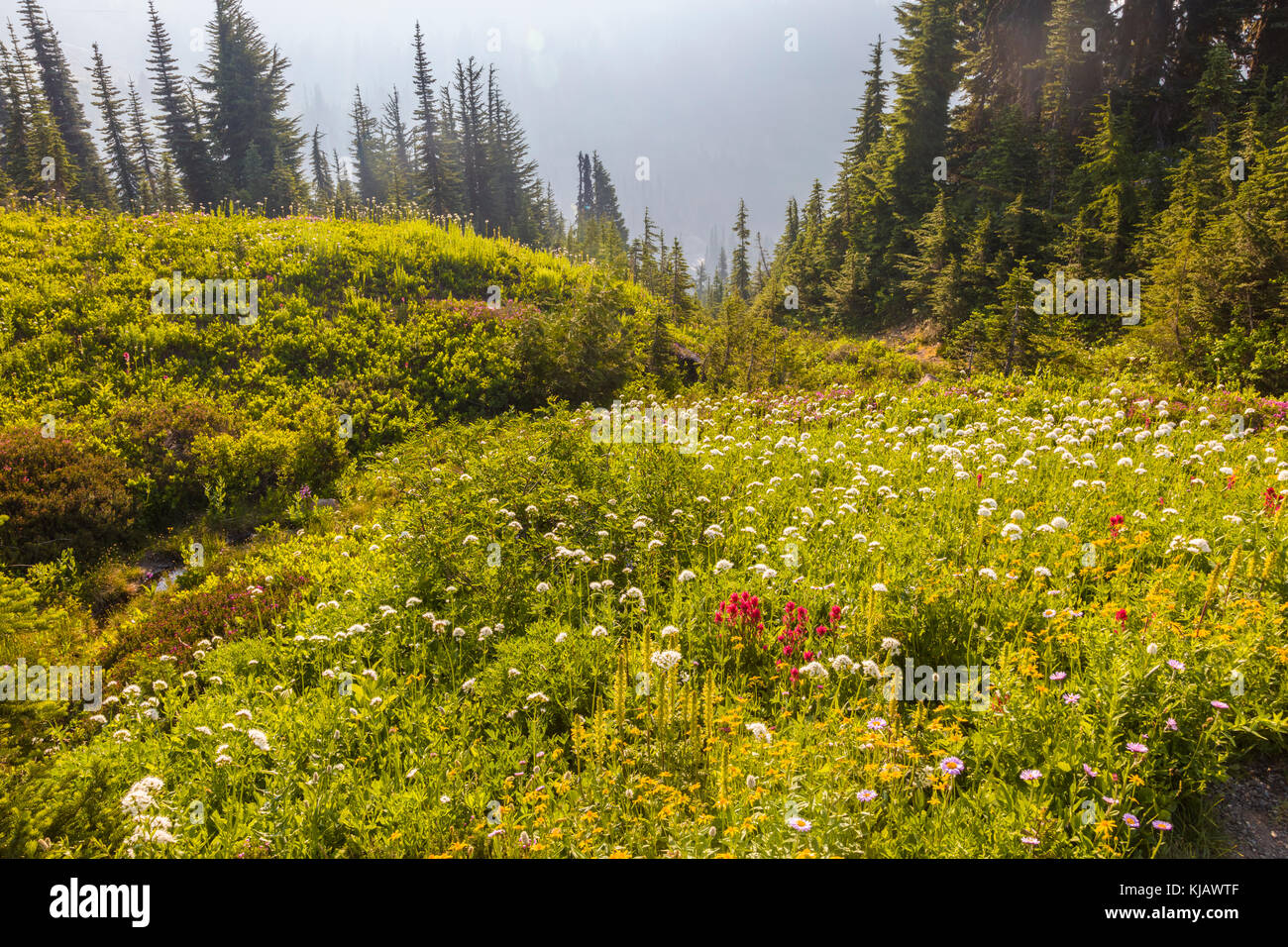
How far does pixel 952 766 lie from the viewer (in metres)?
3.41

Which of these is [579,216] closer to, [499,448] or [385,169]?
[385,169]

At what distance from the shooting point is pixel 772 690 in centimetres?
481

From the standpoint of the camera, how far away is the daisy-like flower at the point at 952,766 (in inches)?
132

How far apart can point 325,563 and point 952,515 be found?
8.58m

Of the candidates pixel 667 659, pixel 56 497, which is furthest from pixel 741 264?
pixel 667 659

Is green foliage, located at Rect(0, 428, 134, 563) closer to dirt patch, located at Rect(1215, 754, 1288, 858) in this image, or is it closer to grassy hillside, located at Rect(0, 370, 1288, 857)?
grassy hillside, located at Rect(0, 370, 1288, 857)

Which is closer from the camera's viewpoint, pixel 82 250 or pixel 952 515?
pixel 952 515

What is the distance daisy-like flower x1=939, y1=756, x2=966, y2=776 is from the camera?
11.0 ft

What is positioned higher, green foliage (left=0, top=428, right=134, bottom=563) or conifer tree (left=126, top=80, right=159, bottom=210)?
conifer tree (left=126, top=80, right=159, bottom=210)

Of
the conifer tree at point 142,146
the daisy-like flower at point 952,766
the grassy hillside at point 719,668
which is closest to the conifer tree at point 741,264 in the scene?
the conifer tree at point 142,146

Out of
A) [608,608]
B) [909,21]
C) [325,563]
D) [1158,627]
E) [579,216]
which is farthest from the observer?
[579,216]

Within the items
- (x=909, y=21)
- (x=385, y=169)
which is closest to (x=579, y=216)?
(x=385, y=169)

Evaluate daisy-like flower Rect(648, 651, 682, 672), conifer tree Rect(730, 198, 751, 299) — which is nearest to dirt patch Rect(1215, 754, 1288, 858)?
daisy-like flower Rect(648, 651, 682, 672)
